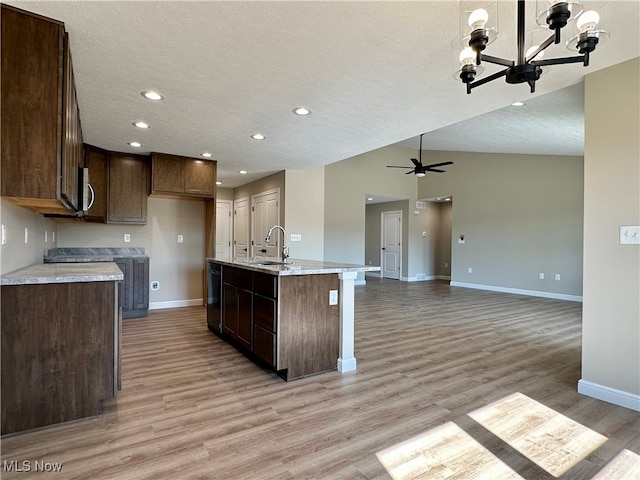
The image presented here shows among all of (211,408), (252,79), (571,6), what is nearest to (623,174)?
(571,6)

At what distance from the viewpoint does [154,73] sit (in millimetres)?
2527

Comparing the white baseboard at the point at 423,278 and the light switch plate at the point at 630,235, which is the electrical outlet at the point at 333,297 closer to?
the light switch plate at the point at 630,235

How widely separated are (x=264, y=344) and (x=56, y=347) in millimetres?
1443

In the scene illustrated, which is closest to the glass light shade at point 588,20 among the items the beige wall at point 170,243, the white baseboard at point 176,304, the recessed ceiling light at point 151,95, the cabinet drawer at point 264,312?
the cabinet drawer at point 264,312

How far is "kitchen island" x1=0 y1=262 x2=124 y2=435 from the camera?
1.94m

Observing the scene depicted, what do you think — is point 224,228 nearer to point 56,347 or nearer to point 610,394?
point 56,347

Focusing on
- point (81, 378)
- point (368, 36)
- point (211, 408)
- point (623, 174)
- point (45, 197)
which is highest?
point (368, 36)

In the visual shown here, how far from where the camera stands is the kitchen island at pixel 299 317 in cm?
278

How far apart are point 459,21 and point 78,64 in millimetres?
2517

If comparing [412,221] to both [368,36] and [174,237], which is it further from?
[368,36]

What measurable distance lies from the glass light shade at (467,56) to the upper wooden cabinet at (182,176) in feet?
14.1

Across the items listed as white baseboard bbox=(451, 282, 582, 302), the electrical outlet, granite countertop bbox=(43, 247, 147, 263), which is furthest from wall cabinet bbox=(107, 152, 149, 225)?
white baseboard bbox=(451, 282, 582, 302)

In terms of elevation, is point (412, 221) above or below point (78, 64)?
below

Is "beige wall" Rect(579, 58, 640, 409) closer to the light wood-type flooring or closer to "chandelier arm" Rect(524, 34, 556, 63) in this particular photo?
the light wood-type flooring
